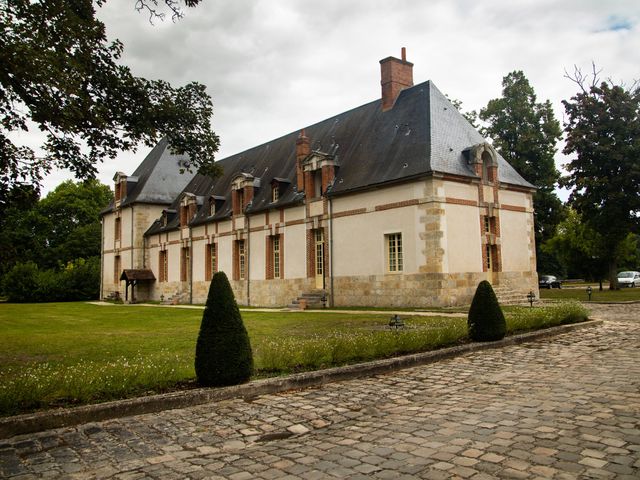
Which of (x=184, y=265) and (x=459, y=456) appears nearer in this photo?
(x=459, y=456)

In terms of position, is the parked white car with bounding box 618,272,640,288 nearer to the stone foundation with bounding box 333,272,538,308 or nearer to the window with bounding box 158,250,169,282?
the stone foundation with bounding box 333,272,538,308

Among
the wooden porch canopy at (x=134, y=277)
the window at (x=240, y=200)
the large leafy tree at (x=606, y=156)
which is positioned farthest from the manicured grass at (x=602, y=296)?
the wooden porch canopy at (x=134, y=277)

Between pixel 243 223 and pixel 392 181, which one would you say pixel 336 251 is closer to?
pixel 392 181

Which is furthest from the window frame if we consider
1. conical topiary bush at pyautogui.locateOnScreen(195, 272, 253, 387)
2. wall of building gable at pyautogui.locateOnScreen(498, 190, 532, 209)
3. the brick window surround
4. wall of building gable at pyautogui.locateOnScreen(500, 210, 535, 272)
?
conical topiary bush at pyautogui.locateOnScreen(195, 272, 253, 387)

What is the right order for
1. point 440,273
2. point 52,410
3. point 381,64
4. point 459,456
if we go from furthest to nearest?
point 381,64
point 440,273
point 52,410
point 459,456

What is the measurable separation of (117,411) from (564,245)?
39231 mm

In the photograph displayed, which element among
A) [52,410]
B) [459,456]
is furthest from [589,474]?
[52,410]

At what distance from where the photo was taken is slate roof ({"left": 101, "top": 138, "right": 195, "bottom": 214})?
120ft

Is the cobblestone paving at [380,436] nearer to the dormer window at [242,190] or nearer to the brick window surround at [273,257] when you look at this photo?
the brick window surround at [273,257]

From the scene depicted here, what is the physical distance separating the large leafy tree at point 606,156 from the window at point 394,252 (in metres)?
12.7

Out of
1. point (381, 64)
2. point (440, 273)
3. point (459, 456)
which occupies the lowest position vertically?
point (459, 456)

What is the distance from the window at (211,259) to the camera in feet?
98.1

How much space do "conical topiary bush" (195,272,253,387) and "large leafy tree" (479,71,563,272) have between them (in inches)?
1070

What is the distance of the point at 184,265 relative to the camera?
1277 inches
